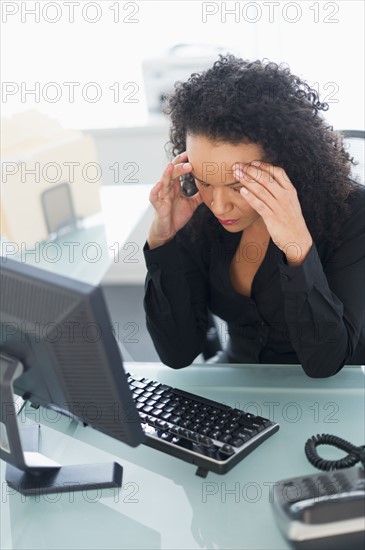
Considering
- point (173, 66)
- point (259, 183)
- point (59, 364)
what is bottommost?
point (59, 364)

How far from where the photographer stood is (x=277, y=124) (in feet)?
3.99

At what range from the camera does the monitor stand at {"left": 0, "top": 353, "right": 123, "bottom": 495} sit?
0.95m

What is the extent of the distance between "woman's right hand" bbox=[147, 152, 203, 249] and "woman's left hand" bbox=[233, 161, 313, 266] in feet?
0.62

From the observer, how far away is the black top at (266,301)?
121 cm

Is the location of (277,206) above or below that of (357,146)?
below

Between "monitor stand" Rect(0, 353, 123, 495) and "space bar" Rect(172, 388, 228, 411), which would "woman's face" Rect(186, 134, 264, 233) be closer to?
"space bar" Rect(172, 388, 228, 411)

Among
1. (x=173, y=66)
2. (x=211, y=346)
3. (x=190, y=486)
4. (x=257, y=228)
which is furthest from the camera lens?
(x=173, y=66)

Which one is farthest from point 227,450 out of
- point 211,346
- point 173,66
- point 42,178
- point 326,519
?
point 173,66

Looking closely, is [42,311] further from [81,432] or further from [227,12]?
[227,12]

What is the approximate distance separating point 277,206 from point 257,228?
0.24m

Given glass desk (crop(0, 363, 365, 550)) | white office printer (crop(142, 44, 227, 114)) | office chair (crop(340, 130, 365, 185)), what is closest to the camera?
glass desk (crop(0, 363, 365, 550))

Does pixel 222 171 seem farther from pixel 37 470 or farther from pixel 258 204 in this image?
pixel 37 470

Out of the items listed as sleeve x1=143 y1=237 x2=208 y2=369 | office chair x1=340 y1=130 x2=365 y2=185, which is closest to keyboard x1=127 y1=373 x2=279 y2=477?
sleeve x1=143 y1=237 x2=208 y2=369

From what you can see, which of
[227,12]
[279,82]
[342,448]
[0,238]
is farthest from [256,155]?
[227,12]
